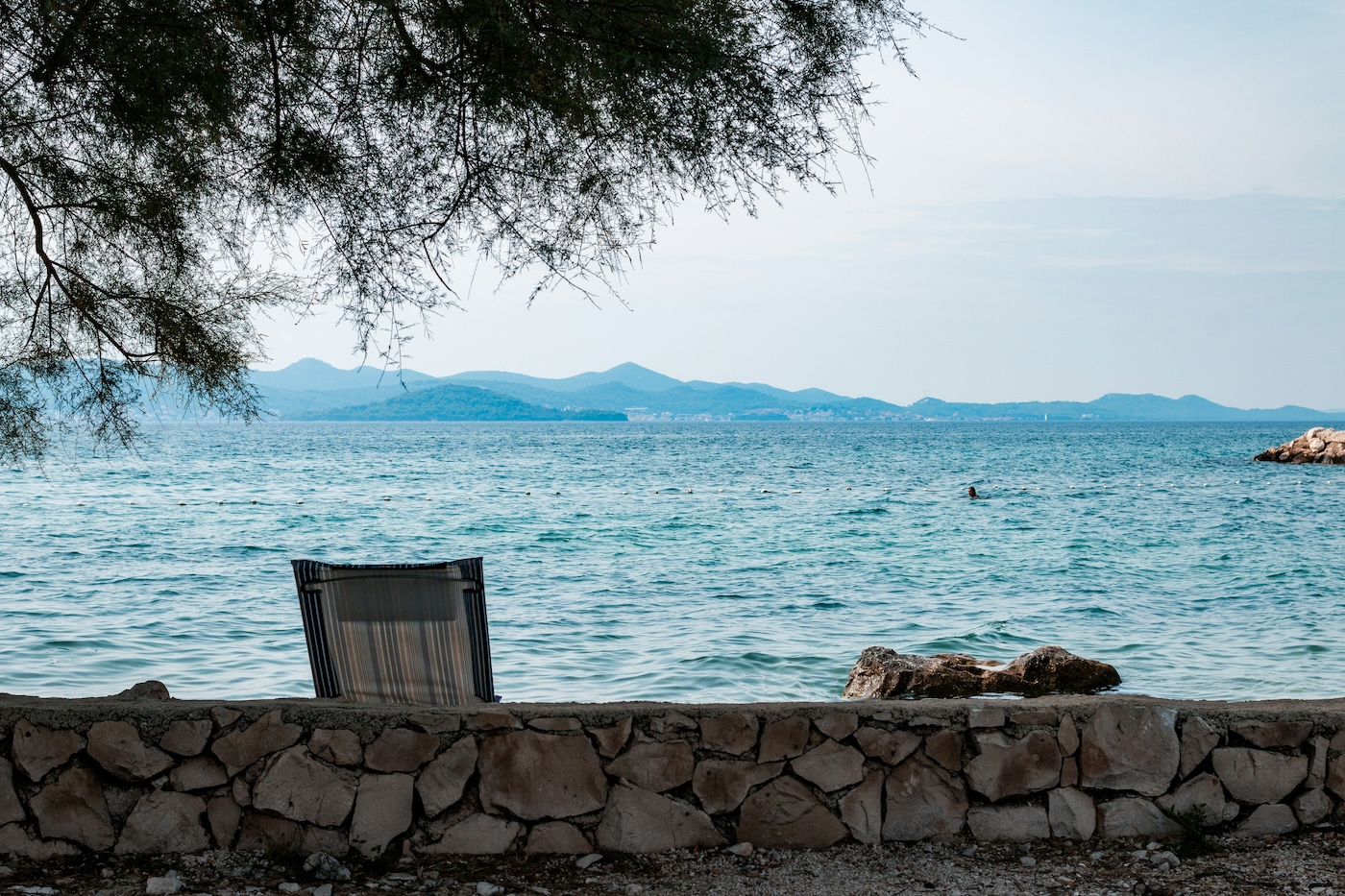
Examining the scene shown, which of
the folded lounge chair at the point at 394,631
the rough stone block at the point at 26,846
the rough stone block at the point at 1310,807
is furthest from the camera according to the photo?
the folded lounge chair at the point at 394,631

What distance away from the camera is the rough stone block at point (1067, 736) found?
370 cm

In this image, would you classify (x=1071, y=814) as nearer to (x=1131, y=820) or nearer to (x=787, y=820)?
(x=1131, y=820)

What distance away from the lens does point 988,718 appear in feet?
12.2

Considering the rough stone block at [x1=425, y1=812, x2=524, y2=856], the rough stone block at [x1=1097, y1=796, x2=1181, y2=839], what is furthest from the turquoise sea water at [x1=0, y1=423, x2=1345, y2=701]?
the rough stone block at [x1=1097, y1=796, x2=1181, y2=839]

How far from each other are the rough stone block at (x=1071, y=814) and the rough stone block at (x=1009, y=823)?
0.10 ft

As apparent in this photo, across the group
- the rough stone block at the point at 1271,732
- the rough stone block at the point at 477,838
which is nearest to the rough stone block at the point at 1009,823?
the rough stone block at the point at 1271,732

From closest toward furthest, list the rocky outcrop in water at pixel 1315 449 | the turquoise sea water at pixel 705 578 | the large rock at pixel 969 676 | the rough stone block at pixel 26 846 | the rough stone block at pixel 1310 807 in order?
the rough stone block at pixel 26 846 < the rough stone block at pixel 1310 807 < the large rock at pixel 969 676 < the turquoise sea water at pixel 705 578 < the rocky outcrop in water at pixel 1315 449

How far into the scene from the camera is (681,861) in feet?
11.6

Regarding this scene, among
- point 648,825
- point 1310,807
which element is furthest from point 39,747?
point 1310,807

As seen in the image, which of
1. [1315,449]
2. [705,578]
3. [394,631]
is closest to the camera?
[394,631]

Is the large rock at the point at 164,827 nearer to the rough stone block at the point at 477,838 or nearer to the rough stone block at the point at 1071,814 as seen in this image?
the rough stone block at the point at 477,838

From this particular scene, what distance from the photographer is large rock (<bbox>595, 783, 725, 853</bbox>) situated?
11.8 feet

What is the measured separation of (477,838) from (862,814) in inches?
51.6

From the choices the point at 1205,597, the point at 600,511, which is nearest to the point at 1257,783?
the point at 1205,597
